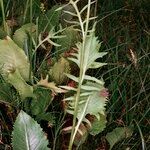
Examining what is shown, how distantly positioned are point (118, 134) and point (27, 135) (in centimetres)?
24

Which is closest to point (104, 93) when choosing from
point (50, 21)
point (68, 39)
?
point (68, 39)

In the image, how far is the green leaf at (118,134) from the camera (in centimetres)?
101

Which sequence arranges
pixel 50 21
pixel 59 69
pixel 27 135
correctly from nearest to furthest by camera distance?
pixel 27 135
pixel 59 69
pixel 50 21

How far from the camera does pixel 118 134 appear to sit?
40.6 inches

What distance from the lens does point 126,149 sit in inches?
38.4

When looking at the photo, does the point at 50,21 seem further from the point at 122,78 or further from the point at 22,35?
the point at 122,78

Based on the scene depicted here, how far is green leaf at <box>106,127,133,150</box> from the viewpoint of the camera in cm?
101

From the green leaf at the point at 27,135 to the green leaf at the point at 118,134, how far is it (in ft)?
0.59

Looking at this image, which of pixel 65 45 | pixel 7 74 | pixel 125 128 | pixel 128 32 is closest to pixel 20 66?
pixel 7 74

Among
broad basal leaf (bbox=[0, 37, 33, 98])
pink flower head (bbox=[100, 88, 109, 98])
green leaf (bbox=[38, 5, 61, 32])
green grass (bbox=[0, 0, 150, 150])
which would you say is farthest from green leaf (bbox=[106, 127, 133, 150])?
green leaf (bbox=[38, 5, 61, 32])

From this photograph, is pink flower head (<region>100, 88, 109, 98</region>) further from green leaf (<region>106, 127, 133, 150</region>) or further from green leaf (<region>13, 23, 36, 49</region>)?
green leaf (<region>13, 23, 36, 49</region>)

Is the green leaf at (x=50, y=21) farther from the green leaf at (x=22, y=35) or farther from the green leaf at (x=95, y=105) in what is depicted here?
the green leaf at (x=95, y=105)

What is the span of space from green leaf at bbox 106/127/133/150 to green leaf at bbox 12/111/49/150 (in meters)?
0.18

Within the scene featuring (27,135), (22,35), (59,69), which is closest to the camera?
(27,135)
